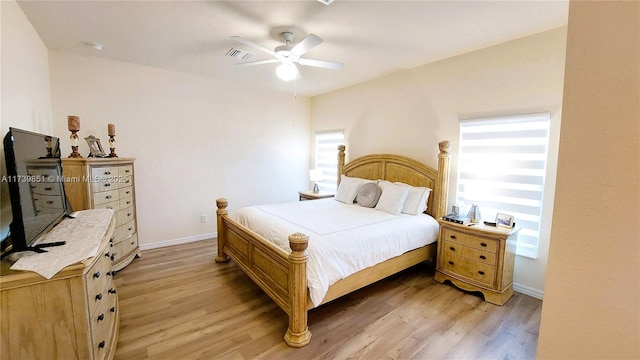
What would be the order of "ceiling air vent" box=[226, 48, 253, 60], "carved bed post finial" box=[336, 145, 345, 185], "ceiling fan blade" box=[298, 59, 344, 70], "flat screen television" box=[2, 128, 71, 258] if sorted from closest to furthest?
"flat screen television" box=[2, 128, 71, 258] → "ceiling fan blade" box=[298, 59, 344, 70] → "ceiling air vent" box=[226, 48, 253, 60] → "carved bed post finial" box=[336, 145, 345, 185]

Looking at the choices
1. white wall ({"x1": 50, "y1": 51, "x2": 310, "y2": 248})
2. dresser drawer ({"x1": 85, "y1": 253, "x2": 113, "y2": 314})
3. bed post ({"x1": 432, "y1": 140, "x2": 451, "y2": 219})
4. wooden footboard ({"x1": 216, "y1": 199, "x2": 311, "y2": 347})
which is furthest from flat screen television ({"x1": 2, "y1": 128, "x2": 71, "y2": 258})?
bed post ({"x1": 432, "y1": 140, "x2": 451, "y2": 219})

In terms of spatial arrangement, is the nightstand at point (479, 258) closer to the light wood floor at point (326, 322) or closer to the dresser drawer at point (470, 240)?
the dresser drawer at point (470, 240)

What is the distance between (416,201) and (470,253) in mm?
840

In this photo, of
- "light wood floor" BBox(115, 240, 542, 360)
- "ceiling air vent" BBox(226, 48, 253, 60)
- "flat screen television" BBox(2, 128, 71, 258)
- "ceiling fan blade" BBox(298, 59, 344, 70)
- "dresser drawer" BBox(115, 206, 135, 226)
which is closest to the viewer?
"flat screen television" BBox(2, 128, 71, 258)

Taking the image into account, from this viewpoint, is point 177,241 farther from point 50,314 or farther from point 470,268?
point 470,268

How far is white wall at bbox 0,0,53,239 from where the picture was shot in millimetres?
1866

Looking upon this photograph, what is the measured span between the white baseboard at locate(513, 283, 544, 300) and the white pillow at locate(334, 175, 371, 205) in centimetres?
212

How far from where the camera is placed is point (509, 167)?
2826 mm

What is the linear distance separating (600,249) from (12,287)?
2223 millimetres

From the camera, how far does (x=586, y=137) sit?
639 mm

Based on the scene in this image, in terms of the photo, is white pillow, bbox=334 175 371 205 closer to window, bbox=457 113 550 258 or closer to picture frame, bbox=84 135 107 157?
window, bbox=457 113 550 258

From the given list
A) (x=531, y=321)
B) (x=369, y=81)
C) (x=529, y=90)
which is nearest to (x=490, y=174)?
(x=529, y=90)

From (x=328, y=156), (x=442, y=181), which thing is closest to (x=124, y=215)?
(x=328, y=156)

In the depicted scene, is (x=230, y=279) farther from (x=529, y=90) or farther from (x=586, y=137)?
(x=529, y=90)
